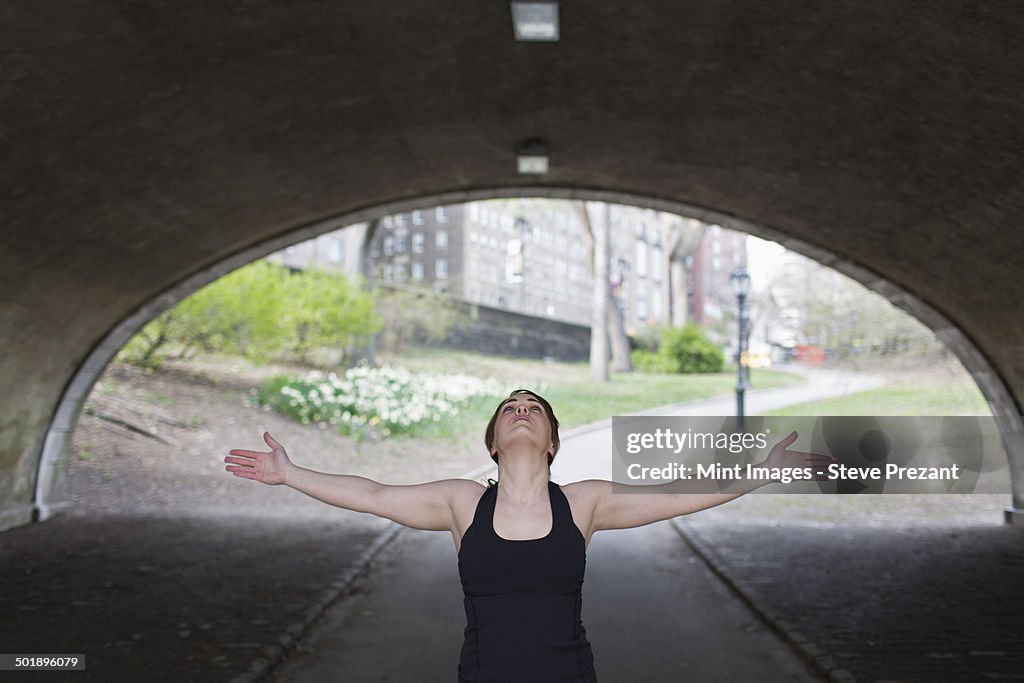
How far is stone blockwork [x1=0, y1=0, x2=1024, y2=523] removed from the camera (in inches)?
227

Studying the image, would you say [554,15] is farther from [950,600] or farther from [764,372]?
[764,372]

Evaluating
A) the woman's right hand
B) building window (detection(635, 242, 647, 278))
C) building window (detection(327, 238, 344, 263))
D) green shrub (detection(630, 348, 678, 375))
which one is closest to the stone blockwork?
the woman's right hand

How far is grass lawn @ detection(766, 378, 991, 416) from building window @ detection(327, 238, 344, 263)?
2756 cm

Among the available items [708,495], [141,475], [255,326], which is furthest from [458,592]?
[255,326]

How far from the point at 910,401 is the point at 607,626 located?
1796cm

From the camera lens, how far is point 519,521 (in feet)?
8.79

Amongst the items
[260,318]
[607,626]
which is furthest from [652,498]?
[260,318]

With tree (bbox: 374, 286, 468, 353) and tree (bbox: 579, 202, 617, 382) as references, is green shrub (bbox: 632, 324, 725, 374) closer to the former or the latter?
tree (bbox: 579, 202, 617, 382)

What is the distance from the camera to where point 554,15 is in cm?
592

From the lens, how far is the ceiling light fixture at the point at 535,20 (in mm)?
5809

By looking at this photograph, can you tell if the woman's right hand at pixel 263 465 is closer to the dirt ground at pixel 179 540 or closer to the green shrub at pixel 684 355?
the dirt ground at pixel 179 540

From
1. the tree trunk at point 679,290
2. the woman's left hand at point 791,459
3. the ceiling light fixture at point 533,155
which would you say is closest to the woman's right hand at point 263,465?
the woman's left hand at point 791,459

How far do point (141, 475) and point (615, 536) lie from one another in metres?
8.21

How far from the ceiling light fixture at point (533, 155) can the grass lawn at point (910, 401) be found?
1459 centimetres
